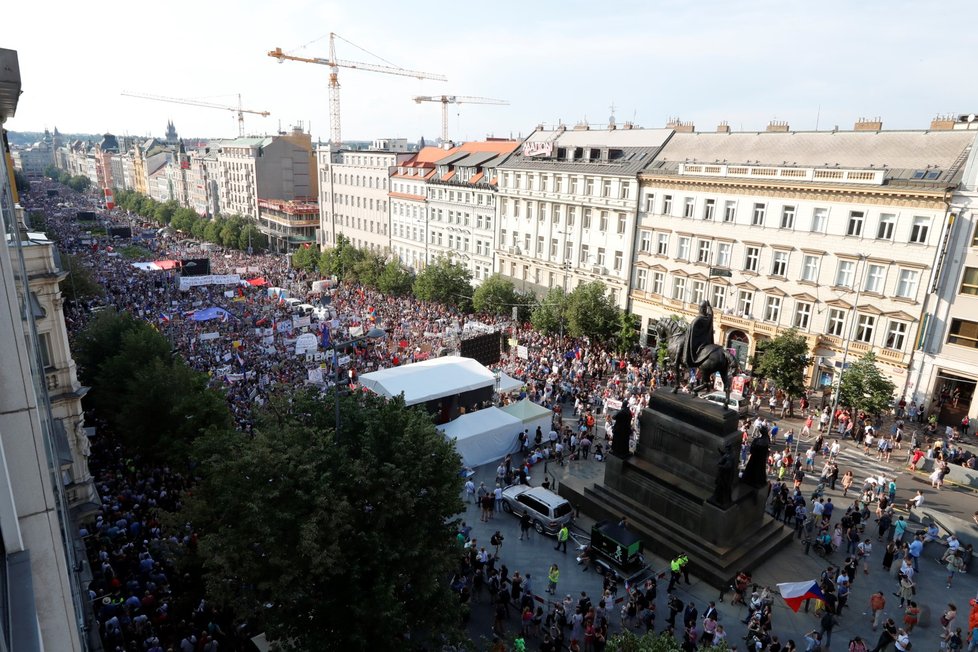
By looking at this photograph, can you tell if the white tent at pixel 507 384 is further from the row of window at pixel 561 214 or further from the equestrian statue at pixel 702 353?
the row of window at pixel 561 214

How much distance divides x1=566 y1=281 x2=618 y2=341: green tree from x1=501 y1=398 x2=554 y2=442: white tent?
554 inches

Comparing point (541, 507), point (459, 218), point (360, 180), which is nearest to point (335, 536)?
point (541, 507)

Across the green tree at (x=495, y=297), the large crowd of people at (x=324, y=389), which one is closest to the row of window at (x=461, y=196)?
the large crowd of people at (x=324, y=389)

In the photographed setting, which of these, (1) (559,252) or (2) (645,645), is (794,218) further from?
(2) (645,645)

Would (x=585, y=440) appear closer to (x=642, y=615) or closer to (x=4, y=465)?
(x=642, y=615)

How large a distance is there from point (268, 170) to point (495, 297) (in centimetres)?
7244

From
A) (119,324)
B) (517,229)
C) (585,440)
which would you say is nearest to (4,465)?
(585,440)

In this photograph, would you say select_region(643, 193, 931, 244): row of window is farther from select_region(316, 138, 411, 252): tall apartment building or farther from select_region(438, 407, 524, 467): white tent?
select_region(316, 138, 411, 252): tall apartment building

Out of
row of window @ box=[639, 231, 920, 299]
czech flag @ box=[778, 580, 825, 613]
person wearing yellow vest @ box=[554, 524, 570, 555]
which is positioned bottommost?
person wearing yellow vest @ box=[554, 524, 570, 555]

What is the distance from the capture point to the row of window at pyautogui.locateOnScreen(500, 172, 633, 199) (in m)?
49.2

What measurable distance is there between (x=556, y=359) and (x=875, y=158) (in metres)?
23.6

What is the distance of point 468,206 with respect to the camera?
63.3 meters

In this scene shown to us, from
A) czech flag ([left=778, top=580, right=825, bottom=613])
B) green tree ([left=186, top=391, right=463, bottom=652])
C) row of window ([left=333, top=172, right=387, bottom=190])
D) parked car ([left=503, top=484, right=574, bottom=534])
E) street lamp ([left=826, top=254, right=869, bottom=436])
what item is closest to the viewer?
green tree ([left=186, top=391, right=463, bottom=652])

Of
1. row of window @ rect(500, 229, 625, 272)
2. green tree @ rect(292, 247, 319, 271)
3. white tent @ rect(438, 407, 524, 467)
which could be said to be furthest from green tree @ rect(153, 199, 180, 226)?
white tent @ rect(438, 407, 524, 467)
